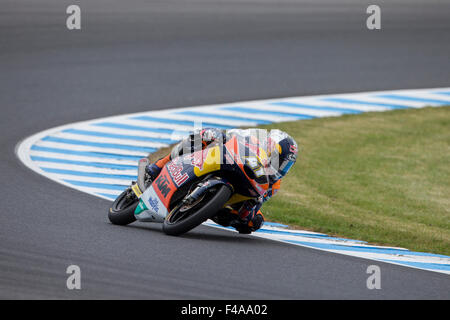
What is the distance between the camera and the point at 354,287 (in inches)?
258

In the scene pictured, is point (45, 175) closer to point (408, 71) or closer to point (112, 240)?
point (112, 240)

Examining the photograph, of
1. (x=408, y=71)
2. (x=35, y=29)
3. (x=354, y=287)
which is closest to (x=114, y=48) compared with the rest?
(x=35, y=29)

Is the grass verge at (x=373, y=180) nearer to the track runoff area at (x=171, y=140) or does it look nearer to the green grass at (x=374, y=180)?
the green grass at (x=374, y=180)

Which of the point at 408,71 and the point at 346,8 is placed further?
the point at 346,8

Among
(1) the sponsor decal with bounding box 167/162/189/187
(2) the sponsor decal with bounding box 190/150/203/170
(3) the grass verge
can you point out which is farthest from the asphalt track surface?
(3) the grass verge

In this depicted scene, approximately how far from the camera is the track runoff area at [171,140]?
335 inches

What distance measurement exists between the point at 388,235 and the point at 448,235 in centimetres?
76

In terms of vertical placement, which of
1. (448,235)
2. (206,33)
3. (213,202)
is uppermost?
(206,33)

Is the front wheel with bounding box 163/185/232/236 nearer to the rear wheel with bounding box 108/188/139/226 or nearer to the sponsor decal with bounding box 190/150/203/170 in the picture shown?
the sponsor decal with bounding box 190/150/203/170

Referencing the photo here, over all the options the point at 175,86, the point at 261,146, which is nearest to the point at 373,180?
the point at 261,146

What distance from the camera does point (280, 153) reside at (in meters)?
7.96

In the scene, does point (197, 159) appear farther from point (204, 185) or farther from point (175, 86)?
point (175, 86)

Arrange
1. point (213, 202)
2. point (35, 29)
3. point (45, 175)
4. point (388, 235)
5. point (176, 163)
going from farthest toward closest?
1. point (35, 29)
2. point (45, 175)
3. point (388, 235)
4. point (176, 163)
5. point (213, 202)
